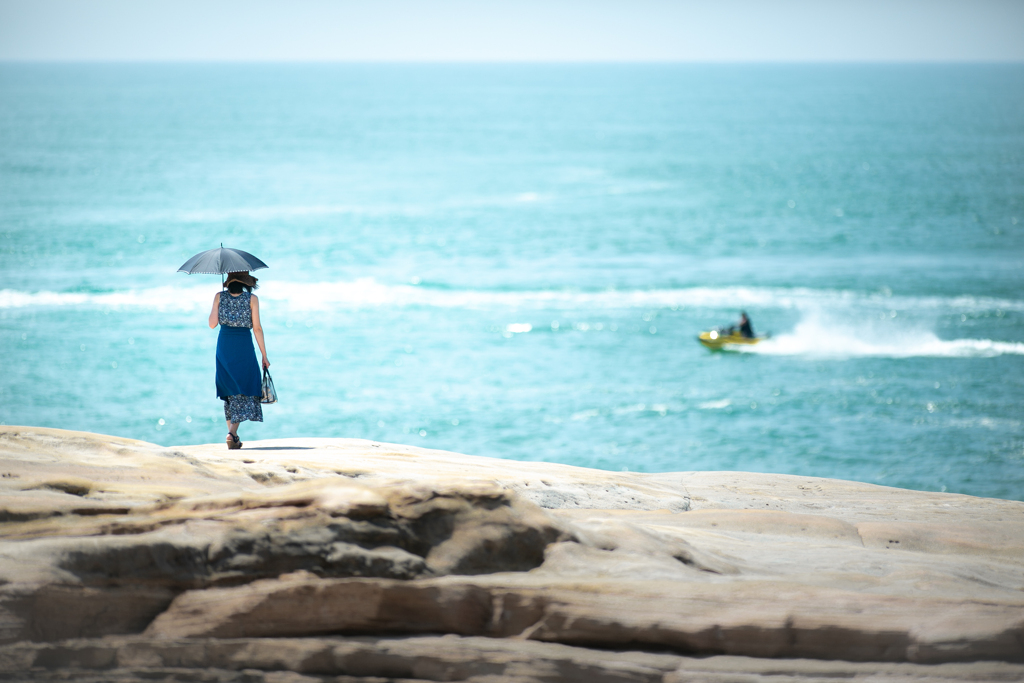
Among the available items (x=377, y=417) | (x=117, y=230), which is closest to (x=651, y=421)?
(x=377, y=417)

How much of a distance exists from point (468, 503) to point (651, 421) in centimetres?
2544

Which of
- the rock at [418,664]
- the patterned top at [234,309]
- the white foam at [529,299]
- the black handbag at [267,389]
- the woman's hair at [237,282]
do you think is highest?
the woman's hair at [237,282]

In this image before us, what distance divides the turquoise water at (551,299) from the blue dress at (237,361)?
60.1ft

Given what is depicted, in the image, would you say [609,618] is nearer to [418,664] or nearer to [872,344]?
[418,664]

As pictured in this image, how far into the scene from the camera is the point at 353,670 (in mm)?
5562

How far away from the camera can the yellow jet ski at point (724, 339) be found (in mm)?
37656

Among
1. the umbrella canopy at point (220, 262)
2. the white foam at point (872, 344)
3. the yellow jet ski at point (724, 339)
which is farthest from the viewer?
the white foam at point (872, 344)

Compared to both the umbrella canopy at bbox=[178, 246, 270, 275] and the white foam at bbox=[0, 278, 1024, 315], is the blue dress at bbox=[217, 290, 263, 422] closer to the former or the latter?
the umbrella canopy at bbox=[178, 246, 270, 275]

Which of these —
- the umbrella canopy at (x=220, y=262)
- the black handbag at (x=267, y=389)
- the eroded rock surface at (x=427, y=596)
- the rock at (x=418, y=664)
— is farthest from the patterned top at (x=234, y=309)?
the rock at (x=418, y=664)

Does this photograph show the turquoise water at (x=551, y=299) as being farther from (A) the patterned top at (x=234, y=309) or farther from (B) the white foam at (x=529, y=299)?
(A) the patterned top at (x=234, y=309)

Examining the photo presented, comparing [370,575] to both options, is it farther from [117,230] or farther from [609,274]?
[117,230]

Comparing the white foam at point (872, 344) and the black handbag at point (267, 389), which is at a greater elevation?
the black handbag at point (267, 389)

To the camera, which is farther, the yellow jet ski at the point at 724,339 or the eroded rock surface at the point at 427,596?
the yellow jet ski at the point at 724,339

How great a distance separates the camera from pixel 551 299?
1793 inches
